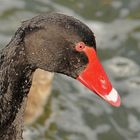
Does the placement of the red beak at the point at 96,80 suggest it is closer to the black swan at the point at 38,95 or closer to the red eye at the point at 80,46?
the red eye at the point at 80,46

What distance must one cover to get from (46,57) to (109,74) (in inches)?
150

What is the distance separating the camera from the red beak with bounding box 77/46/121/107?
4.64 m

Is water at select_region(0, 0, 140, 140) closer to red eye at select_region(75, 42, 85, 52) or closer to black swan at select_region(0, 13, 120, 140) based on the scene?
black swan at select_region(0, 13, 120, 140)

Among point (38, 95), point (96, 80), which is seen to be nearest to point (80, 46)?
point (96, 80)

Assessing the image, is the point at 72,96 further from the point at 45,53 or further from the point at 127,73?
the point at 45,53

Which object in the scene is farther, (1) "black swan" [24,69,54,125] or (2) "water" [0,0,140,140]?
(2) "water" [0,0,140,140]

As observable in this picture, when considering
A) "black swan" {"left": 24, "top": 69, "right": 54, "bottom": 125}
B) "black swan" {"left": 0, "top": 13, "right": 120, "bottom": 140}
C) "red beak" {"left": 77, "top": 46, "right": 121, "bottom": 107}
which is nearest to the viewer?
"black swan" {"left": 0, "top": 13, "right": 120, "bottom": 140}

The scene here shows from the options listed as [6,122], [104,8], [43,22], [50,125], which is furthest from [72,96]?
[43,22]

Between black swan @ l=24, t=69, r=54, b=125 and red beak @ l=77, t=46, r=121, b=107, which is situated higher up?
black swan @ l=24, t=69, r=54, b=125

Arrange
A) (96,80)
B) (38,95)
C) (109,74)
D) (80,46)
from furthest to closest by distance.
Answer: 1. (109,74)
2. (38,95)
3. (96,80)
4. (80,46)

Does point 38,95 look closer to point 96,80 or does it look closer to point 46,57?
point 96,80

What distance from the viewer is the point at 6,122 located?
16.0ft

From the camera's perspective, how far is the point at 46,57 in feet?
14.8

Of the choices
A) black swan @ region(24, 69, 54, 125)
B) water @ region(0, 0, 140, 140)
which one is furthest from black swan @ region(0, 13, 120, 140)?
water @ region(0, 0, 140, 140)
